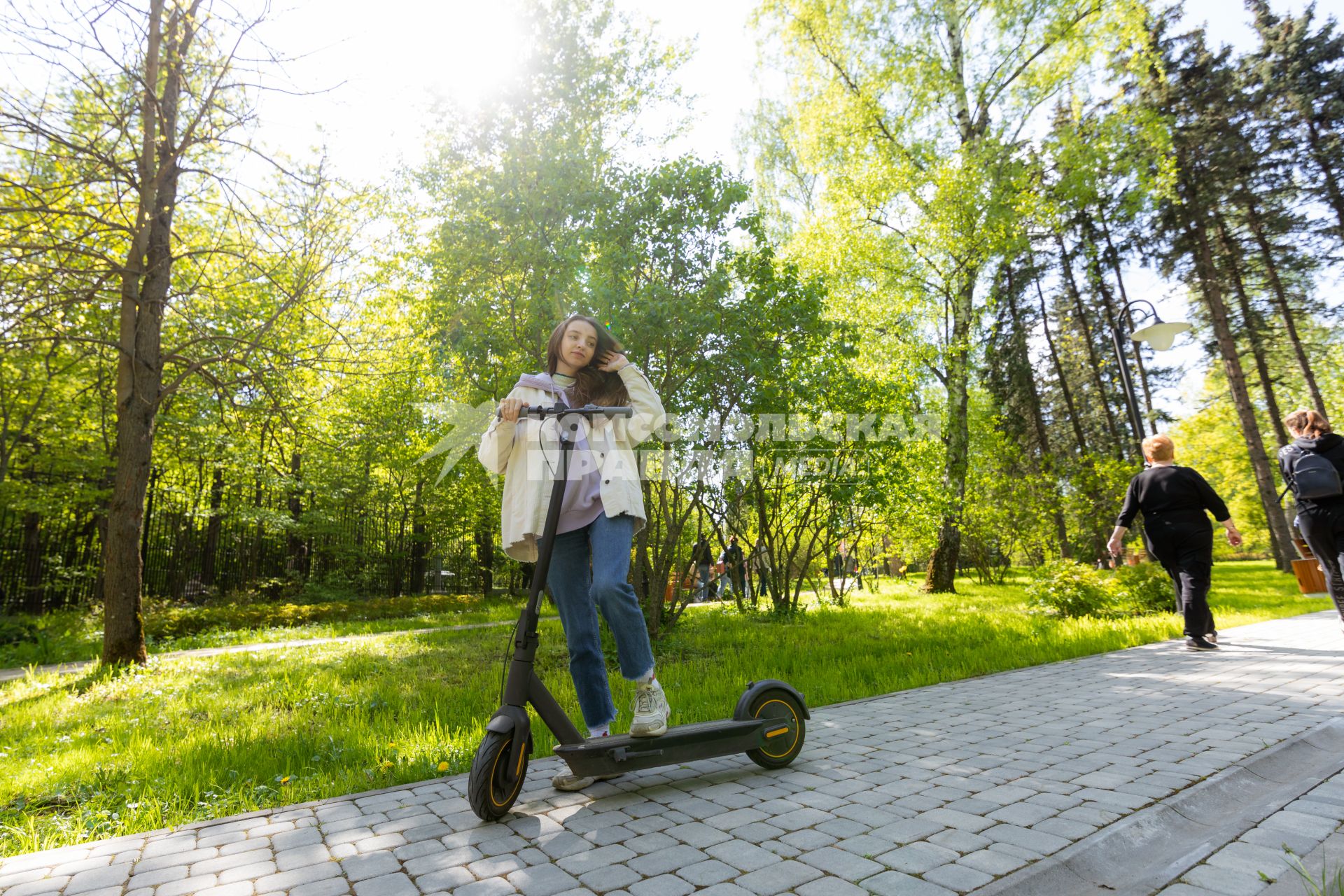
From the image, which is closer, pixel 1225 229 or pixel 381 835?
pixel 381 835

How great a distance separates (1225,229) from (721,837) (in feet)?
80.1

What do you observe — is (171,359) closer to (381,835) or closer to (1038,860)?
(381,835)

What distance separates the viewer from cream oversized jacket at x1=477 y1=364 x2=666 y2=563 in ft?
10.1

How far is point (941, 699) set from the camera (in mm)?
4809

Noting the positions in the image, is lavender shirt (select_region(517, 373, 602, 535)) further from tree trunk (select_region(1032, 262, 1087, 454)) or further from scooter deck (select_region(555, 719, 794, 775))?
tree trunk (select_region(1032, 262, 1087, 454))

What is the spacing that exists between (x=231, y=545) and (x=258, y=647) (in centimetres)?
776

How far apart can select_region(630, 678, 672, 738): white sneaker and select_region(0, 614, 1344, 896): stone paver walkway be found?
0.95ft

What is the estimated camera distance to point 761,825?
2.57 meters

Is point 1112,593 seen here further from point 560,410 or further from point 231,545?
point 231,545

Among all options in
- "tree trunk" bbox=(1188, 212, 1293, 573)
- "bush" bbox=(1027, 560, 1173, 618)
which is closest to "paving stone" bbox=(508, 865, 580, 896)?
"bush" bbox=(1027, 560, 1173, 618)

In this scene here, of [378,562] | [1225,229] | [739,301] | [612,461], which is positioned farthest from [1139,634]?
[1225,229]

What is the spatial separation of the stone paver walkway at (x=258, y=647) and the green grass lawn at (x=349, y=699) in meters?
0.52

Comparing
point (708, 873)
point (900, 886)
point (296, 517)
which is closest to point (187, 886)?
point (708, 873)

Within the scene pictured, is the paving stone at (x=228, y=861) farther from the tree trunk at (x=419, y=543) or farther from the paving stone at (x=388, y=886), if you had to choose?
the tree trunk at (x=419, y=543)
